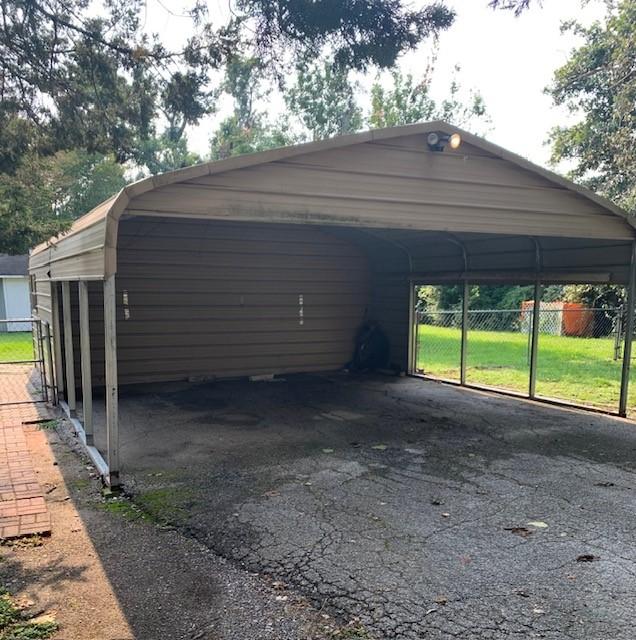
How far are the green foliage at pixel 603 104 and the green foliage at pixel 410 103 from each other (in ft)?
52.6

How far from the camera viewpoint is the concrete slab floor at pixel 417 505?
2566 millimetres

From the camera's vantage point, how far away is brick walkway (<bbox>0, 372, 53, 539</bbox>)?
11.3ft

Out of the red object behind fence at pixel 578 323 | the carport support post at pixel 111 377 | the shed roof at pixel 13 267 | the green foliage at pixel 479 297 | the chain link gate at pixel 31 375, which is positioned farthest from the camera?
the shed roof at pixel 13 267

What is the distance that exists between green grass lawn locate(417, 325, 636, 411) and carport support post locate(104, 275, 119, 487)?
6062mm

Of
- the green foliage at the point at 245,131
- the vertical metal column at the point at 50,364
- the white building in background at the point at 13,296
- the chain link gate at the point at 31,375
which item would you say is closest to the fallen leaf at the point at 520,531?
the chain link gate at the point at 31,375

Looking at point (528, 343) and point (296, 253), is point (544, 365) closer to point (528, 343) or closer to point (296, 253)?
point (528, 343)

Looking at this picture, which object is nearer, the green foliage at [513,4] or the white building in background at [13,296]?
the green foliage at [513,4]

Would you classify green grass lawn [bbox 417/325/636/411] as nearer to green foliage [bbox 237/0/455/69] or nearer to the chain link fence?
the chain link fence

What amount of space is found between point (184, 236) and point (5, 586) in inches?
253

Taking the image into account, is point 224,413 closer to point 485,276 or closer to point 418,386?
point 418,386

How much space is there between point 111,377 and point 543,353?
10.5m

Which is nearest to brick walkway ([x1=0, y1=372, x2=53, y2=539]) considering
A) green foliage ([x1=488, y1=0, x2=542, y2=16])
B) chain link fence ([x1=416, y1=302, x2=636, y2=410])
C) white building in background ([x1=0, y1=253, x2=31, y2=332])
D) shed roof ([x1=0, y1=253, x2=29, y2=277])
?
green foliage ([x1=488, y1=0, x2=542, y2=16])

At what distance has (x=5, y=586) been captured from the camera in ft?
8.95

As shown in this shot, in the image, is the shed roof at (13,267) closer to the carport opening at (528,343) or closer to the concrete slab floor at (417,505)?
the carport opening at (528,343)
